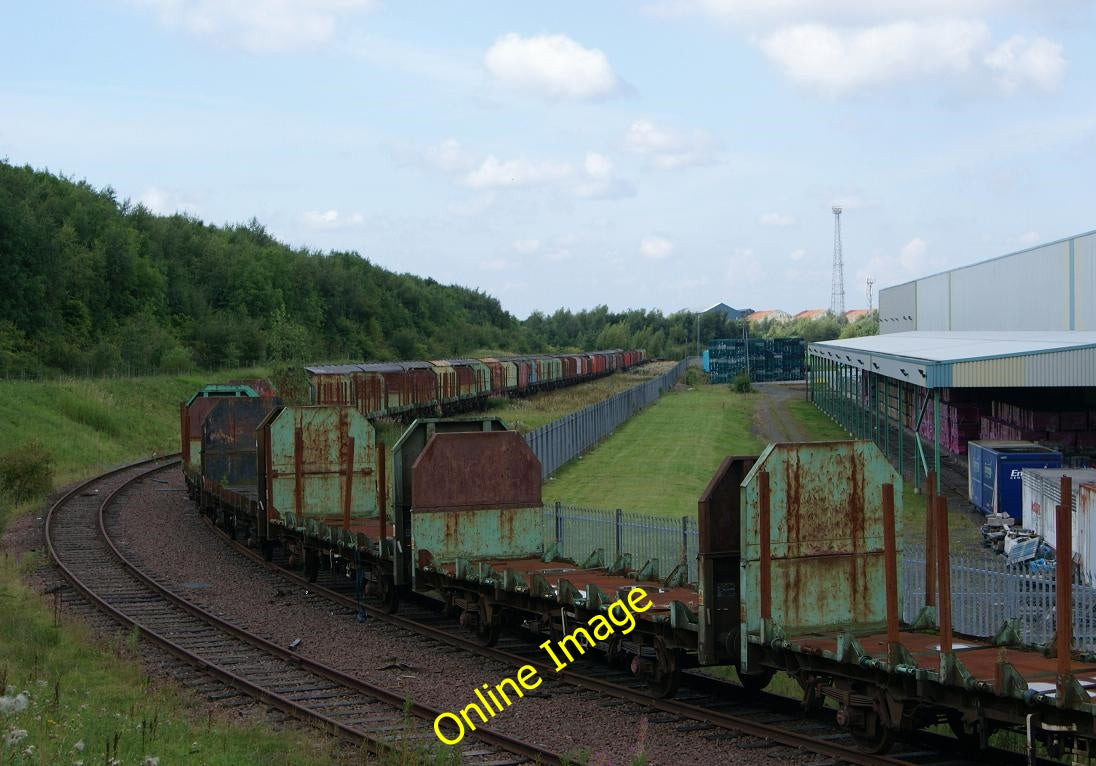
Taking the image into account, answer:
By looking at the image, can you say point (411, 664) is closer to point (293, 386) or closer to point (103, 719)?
point (103, 719)

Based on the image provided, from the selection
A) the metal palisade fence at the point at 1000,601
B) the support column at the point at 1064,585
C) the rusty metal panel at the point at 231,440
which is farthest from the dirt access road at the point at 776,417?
the support column at the point at 1064,585

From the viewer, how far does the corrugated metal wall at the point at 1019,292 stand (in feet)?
136

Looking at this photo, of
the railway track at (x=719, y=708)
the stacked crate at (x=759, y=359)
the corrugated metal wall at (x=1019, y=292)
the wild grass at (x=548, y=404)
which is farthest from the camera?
the stacked crate at (x=759, y=359)

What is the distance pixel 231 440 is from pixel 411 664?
14945mm

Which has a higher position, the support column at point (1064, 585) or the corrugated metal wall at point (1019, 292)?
the corrugated metal wall at point (1019, 292)

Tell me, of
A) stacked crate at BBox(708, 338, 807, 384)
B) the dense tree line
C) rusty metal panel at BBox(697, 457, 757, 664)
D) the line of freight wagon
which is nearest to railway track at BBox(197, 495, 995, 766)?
the line of freight wagon

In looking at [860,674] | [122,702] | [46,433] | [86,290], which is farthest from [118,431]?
[860,674]

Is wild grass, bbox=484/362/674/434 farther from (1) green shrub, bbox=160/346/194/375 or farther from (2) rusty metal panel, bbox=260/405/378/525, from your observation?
(2) rusty metal panel, bbox=260/405/378/525

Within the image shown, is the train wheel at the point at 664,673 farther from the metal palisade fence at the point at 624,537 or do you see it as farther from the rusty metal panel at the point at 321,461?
the rusty metal panel at the point at 321,461

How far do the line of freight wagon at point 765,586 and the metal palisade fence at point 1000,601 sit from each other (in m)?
1.71

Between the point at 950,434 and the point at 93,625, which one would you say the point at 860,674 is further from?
the point at 950,434

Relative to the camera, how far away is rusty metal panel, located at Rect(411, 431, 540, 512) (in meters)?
15.6

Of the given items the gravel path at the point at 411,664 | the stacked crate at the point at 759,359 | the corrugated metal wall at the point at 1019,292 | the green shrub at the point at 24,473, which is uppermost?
the corrugated metal wall at the point at 1019,292

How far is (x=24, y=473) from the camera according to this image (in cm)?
3100
